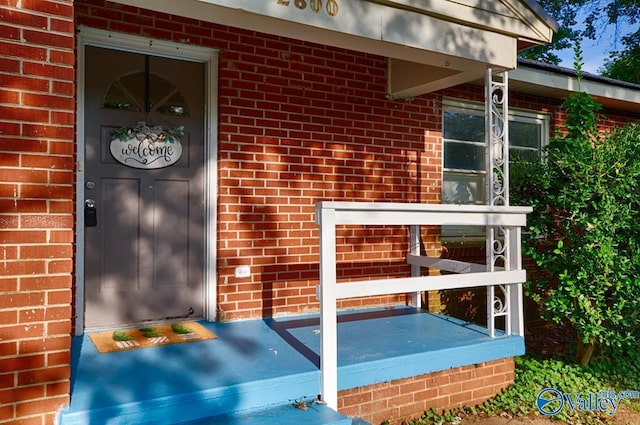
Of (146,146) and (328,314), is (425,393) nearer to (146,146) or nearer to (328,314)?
(328,314)

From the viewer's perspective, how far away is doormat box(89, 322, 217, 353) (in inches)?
142

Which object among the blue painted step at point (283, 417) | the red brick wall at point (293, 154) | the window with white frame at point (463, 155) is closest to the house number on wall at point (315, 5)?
the red brick wall at point (293, 154)

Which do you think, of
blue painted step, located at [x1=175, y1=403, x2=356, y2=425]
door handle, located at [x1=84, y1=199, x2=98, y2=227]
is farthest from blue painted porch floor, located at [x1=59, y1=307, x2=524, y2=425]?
door handle, located at [x1=84, y1=199, x2=98, y2=227]

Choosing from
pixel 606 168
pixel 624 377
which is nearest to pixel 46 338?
pixel 606 168

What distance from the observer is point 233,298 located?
4395 mm

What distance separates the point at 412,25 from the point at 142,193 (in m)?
2.43

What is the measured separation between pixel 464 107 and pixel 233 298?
132 inches

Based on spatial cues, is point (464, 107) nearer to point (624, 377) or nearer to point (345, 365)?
point (624, 377)

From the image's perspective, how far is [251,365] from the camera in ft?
10.6

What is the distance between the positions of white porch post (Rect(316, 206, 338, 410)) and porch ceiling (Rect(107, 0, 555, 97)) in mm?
1196

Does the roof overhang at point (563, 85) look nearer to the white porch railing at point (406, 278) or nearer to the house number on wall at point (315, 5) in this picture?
the white porch railing at point (406, 278)

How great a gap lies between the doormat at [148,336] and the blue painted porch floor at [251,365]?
0.33 ft

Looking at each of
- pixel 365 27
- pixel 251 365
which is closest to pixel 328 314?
pixel 251 365

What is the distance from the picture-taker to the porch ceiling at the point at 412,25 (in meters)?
3.10
